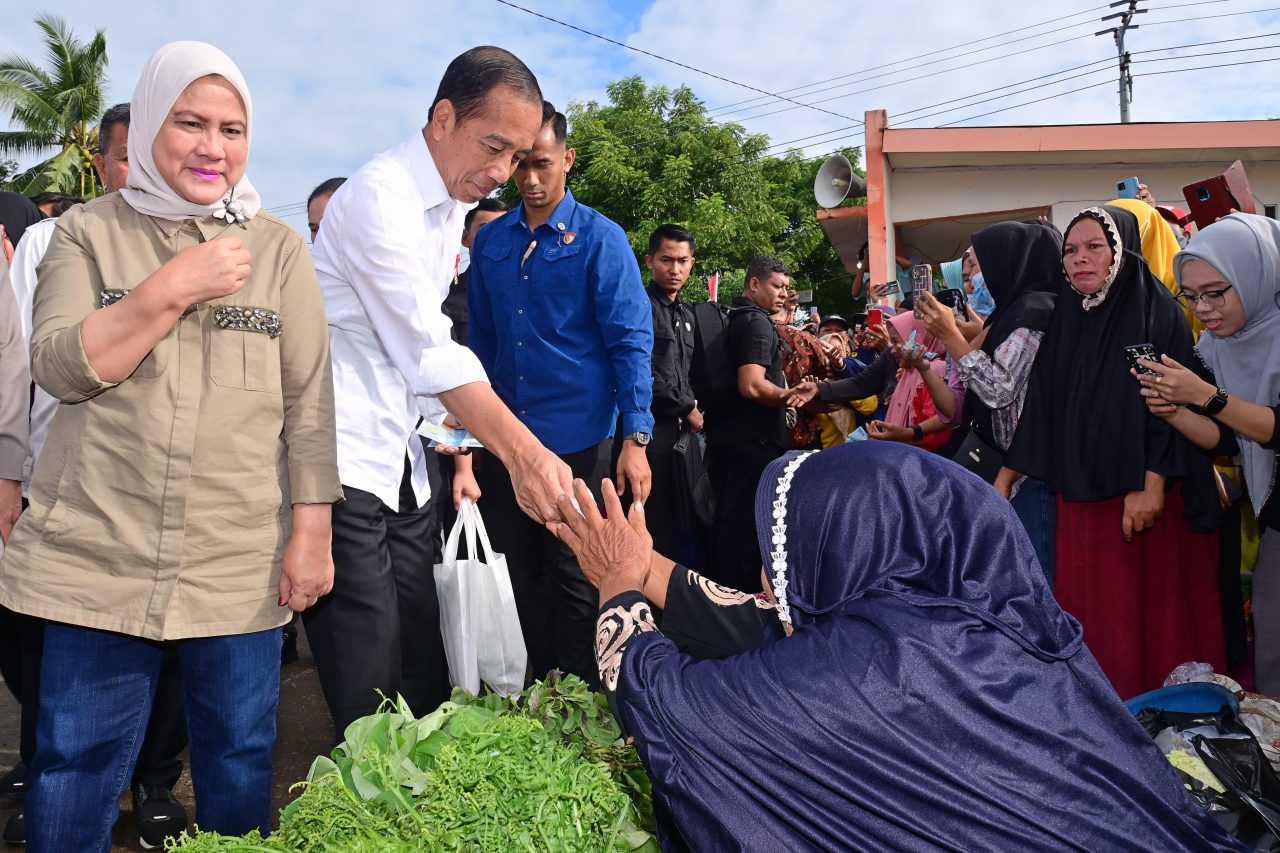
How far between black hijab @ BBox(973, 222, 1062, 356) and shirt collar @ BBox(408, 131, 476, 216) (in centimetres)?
258

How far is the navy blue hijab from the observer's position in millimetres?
1646

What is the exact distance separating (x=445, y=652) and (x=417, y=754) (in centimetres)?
100

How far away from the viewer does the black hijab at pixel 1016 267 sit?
164 inches

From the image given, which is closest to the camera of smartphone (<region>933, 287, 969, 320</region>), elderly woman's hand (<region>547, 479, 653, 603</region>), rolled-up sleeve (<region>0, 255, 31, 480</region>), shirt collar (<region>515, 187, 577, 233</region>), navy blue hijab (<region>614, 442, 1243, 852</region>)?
navy blue hijab (<region>614, 442, 1243, 852</region>)

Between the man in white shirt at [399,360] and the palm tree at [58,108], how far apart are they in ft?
102

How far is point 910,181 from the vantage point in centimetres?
1405

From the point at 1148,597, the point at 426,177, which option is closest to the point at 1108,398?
the point at 1148,597

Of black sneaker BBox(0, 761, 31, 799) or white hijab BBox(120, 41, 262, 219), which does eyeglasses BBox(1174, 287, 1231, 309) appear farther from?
black sneaker BBox(0, 761, 31, 799)

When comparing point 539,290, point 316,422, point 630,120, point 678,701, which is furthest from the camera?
point 630,120

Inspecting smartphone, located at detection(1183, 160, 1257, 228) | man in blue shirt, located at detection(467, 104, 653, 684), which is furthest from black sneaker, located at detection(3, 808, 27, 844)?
smartphone, located at detection(1183, 160, 1257, 228)

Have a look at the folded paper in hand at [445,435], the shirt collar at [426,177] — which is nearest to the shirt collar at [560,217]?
the folded paper in hand at [445,435]

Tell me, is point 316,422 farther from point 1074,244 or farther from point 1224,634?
point 1224,634

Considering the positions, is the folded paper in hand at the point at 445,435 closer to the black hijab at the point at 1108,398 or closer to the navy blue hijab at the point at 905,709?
the navy blue hijab at the point at 905,709

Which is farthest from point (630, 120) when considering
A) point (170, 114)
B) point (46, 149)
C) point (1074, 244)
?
point (170, 114)
